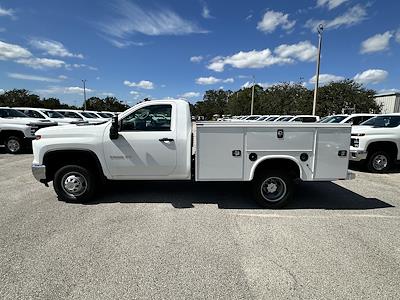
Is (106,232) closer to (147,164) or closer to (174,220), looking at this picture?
(174,220)

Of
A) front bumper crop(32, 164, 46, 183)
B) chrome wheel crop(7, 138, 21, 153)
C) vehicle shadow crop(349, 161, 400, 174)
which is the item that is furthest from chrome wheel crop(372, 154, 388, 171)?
chrome wheel crop(7, 138, 21, 153)

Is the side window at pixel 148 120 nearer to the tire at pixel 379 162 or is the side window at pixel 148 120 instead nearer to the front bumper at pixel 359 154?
the front bumper at pixel 359 154

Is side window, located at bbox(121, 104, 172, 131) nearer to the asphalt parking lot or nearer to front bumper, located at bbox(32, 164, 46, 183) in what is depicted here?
the asphalt parking lot

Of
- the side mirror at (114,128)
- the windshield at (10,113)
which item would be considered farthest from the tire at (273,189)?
the windshield at (10,113)

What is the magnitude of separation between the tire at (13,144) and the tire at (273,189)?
1096 cm

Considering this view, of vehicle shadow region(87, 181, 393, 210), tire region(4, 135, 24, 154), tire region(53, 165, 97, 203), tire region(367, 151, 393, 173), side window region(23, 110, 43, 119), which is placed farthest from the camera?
side window region(23, 110, 43, 119)

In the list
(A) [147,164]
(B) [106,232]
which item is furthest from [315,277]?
(A) [147,164]

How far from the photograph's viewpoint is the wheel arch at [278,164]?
4.68 m

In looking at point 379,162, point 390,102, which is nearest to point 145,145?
point 379,162

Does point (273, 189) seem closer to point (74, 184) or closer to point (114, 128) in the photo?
point (114, 128)

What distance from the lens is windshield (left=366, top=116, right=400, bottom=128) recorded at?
28.0ft

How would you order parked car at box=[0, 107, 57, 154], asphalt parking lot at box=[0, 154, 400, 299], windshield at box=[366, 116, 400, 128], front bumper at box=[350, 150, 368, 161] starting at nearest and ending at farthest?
asphalt parking lot at box=[0, 154, 400, 299]
front bumper at box=[350, 150, 368, 161]
windshield at box=[366, 116, 400, 128]
parked car at box=[0, 107, 57, 154]

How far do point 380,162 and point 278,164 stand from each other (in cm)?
542

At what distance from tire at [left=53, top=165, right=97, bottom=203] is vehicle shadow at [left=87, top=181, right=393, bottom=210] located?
25 centimetres
